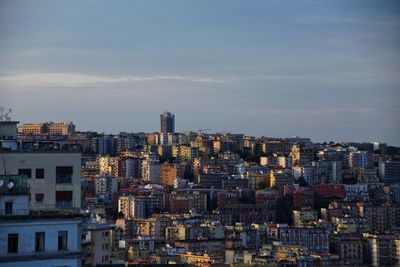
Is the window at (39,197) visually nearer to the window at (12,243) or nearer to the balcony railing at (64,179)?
the balcony railing at (64,179)

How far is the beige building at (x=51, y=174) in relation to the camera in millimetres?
4738

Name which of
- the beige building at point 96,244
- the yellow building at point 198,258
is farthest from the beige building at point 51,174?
the yellow building at point 198,258

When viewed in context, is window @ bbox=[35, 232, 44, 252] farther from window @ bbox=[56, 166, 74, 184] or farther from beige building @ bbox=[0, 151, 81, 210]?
window @ bbox=[56, 166, 74, 184]

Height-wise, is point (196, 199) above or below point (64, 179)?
above

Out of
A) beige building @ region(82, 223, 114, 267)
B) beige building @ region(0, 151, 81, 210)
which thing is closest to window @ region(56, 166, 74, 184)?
beige building @ region(0, 151, 81, 210)

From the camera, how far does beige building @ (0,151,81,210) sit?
4.74 meters

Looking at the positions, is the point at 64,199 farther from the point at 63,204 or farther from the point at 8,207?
the point at 8,207

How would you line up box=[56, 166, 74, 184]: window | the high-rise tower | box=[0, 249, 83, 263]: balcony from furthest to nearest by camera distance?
1. the high-rise tower
2. box=[56, 166, 74, 184]: window
3. box=[0, 249, 83, 263]: balcony

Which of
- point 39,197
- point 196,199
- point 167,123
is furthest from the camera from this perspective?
point 167,123

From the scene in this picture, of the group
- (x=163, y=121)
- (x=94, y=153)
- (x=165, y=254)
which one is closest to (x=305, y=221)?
(x=165, y=254)

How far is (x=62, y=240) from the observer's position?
3797mm

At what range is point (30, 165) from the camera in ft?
15.7

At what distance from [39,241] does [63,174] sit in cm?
111

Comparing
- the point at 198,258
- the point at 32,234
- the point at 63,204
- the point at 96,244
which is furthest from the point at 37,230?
the point at 198,258
